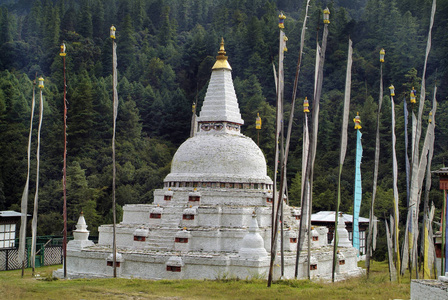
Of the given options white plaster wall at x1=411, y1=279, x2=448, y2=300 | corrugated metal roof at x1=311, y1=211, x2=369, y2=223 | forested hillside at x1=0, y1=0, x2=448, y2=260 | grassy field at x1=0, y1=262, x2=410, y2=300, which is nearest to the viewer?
white plaster wall at x1=411, y1=279, x2=448, y2=300

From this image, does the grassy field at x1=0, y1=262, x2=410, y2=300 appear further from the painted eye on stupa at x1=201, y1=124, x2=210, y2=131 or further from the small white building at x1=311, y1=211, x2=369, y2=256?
the small white building at x1=311, y1=211, x2=369, y2=256

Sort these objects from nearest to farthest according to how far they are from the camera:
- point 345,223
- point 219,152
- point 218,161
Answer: point 218,161
point 219,152
point 345,223

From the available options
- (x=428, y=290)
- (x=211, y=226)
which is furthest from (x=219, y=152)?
(x=428, y=290)

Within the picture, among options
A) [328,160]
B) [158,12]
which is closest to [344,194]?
[328,160]

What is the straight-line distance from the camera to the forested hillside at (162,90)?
→ 52375 mm

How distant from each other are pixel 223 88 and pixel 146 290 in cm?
1413

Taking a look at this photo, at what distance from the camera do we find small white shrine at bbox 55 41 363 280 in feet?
83.1

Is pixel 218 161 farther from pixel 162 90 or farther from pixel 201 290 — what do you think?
pixel 162 90

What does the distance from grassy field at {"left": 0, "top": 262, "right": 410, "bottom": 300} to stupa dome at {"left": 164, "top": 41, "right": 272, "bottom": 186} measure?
26.5 feet

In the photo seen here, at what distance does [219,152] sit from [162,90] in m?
50.4

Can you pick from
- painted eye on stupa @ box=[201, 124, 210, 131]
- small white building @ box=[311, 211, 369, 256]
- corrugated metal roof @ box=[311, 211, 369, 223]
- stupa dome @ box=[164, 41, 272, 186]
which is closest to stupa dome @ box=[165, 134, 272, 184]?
stupa dome @ box=[164, 41, 272, 186]

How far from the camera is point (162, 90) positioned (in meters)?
79.4

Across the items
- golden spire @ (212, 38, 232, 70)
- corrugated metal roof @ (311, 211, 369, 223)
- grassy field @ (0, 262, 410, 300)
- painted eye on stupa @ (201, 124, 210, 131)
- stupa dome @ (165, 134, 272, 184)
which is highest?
golden spire @ (212, 38, 232, 70)

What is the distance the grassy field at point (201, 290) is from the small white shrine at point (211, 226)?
111 inches
